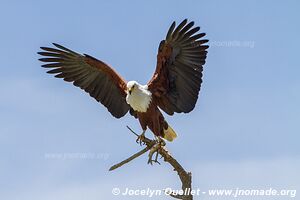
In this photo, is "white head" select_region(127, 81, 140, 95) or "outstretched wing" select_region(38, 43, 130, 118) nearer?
"white head" select_region(127, 81, 140, 95)

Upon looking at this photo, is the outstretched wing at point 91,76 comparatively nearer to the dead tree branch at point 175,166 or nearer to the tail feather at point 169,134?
the tail feather at point 169,134

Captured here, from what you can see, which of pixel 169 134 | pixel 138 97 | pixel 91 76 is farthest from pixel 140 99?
pixel 91 76

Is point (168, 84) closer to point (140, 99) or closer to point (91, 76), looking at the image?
point (140, 99)

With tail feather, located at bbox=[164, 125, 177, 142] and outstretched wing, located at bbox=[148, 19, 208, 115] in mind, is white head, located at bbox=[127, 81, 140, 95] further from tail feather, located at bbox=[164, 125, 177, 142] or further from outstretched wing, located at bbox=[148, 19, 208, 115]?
tail feather, located at bbox=[164, 125, 177, 142]

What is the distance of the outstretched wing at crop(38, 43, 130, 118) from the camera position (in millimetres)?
13070

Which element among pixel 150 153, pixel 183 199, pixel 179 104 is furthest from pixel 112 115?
pixel 183 199

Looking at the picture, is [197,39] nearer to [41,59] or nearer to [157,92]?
[157,92]

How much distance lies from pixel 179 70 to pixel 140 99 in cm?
82

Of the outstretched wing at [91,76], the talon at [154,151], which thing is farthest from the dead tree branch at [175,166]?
the outstretched wing at [91,76]

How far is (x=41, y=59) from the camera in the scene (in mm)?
13648

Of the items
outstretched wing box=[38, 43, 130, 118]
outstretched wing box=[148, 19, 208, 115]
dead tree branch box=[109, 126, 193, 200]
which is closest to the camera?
dead tree branch box=[109, 126, 193, 200]

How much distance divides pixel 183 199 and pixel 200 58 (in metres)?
3.28

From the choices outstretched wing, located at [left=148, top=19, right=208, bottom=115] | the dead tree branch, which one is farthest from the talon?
outstretched wing, located at [left=148, top=19, right=208, bottom=115]

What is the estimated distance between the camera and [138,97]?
12219 millimetres
